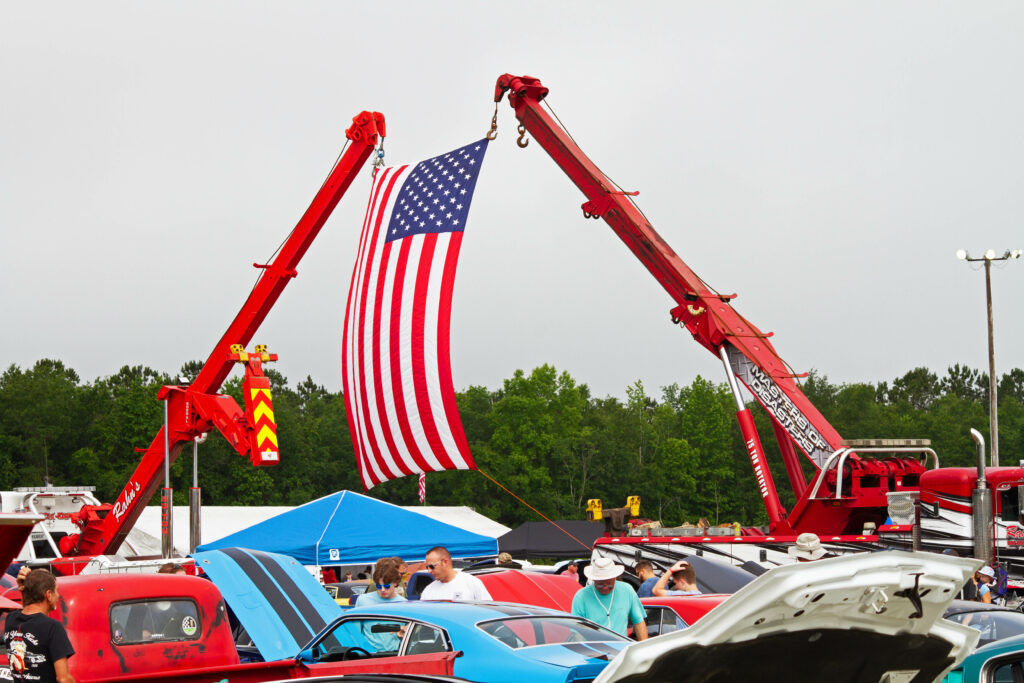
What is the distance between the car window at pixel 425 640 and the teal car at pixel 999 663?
3.30 meters

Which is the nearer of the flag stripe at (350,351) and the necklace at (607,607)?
the necklace at (607,607)

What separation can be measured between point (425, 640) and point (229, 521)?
28974 millimetres

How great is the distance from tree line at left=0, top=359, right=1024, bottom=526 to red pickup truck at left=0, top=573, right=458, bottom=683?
63.2 meters

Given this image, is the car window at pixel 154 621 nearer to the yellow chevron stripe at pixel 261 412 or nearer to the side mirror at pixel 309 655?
the side mirror at pixel 309 655

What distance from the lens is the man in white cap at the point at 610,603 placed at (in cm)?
845

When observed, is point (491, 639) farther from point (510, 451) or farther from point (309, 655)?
point (510, 451)

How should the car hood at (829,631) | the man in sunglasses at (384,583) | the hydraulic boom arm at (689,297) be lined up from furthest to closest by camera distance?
the hydraulic boom arm at (689,297) < the man in sunglasses at (384,583) < the car hood at (829,631)

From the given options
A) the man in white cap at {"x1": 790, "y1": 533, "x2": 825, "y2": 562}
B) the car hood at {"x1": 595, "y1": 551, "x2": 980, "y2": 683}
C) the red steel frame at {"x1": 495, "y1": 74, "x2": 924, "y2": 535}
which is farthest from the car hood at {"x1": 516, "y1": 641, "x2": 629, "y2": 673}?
the red steel frame at {"x1": 495, "y1": 74, "x2": 924, "y2": 535}

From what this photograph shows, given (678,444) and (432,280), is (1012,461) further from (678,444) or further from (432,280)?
(432,280)

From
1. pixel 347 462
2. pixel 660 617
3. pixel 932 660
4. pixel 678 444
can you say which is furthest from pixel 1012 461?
pixel 932 660

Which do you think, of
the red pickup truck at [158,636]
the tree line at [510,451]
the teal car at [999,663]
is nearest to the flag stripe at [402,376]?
the red pickup truck at [158,636]

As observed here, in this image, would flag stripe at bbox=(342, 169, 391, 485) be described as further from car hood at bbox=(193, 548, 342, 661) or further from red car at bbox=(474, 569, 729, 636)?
car hood at bbox=(193, 548, 342, 661)

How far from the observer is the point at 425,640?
7855 mm

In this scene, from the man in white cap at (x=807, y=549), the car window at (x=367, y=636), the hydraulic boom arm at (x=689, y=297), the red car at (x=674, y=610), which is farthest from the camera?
the hydraulic boom arm at (x=689, y=297)
